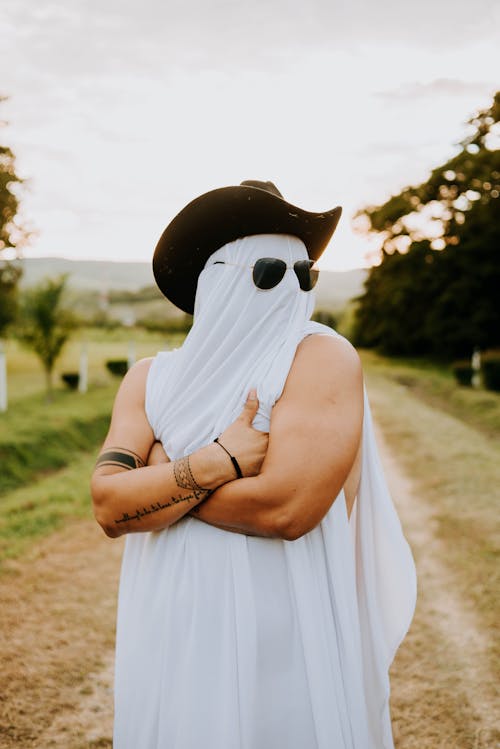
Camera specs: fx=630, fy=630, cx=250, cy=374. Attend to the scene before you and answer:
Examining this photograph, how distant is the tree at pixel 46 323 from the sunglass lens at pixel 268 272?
49.0 feet

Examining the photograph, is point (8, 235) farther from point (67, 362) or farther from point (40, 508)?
point (40, 508)

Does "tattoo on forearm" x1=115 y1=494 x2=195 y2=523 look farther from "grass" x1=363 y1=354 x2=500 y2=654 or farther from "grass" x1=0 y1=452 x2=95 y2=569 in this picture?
"grass" x1=0 y1=452 x2=95 y2=569

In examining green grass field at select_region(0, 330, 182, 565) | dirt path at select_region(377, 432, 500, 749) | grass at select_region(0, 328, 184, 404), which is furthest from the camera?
grass at select_region(0, 328, 184, 404)

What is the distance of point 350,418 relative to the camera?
1645 millimetres

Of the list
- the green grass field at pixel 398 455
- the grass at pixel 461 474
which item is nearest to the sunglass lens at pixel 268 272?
the grass at pixel 461 474

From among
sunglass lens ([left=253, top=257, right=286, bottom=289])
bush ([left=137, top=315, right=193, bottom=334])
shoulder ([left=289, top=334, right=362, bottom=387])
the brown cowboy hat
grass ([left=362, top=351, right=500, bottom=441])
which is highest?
the brown cowboy hat

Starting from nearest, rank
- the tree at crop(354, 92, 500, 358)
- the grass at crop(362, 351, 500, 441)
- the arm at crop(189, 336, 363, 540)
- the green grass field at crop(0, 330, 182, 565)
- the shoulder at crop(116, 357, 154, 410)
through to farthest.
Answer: the arm at crop(189, 336, 363, 540) → the shoulder at crop(116, 357, 154, 410) → the green grass field at crop(0, 330, 182, 565) → the grass at crop(362, 351, 500, 441) → the tree at crop(354, 92, 500, 358)

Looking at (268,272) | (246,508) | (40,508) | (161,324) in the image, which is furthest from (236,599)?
(161,324)

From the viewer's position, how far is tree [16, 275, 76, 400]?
15.9 metres

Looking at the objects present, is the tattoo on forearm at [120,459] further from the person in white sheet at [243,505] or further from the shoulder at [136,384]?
the shoulder at [136,384]

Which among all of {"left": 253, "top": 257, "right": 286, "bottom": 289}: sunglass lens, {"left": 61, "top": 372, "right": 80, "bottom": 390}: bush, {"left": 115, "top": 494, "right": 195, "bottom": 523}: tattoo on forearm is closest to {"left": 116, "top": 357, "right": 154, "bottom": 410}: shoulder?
{"left": 115, "top": 494, "right": 195, "bottom": 523}: tattoo on forearm

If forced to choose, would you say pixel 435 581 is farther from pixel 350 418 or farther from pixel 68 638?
pixel 350 418

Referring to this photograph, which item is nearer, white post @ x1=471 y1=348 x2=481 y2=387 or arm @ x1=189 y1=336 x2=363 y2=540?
arm @ x1=189 y1=336 x2=363 y2=540

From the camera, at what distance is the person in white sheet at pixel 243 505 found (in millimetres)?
1656
